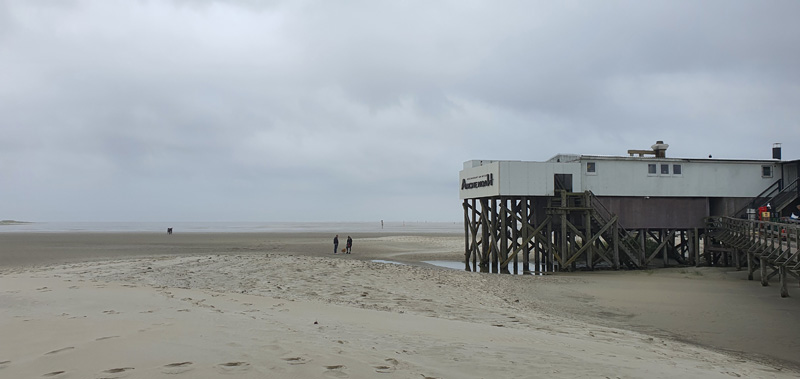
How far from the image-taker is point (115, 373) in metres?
4.91

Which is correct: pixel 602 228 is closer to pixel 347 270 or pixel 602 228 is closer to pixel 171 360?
pixel 347 270

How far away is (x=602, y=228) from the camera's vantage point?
90.3ft

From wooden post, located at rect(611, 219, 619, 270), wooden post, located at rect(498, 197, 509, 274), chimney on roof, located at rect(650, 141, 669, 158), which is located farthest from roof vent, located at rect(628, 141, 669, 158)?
wooden post, located at rect(498, 197, 509, 274)

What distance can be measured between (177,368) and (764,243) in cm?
2141

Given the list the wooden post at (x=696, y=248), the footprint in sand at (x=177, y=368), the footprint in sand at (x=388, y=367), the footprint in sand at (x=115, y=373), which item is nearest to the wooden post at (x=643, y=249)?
the wooden post at (x=696, y=248)

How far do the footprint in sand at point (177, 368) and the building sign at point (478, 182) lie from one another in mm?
24217

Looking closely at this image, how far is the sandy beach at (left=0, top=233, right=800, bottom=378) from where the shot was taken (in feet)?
18.5

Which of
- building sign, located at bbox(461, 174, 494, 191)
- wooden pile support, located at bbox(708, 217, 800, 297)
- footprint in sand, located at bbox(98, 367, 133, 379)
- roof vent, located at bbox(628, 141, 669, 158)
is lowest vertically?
footprint in sand, located at bbox(98, 367, 133, 379)

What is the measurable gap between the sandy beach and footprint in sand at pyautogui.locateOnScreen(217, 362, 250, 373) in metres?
0.02

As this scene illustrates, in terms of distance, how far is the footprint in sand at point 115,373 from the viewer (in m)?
4.82

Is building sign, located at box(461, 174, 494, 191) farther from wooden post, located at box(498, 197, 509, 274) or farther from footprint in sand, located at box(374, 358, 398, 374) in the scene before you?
footprint in sand, located at box(374, 358, 398, 374)

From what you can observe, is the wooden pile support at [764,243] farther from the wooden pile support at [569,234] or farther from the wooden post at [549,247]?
the wooden post at [549,247]

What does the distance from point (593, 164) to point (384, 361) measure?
2500cm

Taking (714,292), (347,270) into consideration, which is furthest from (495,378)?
(714,292)
